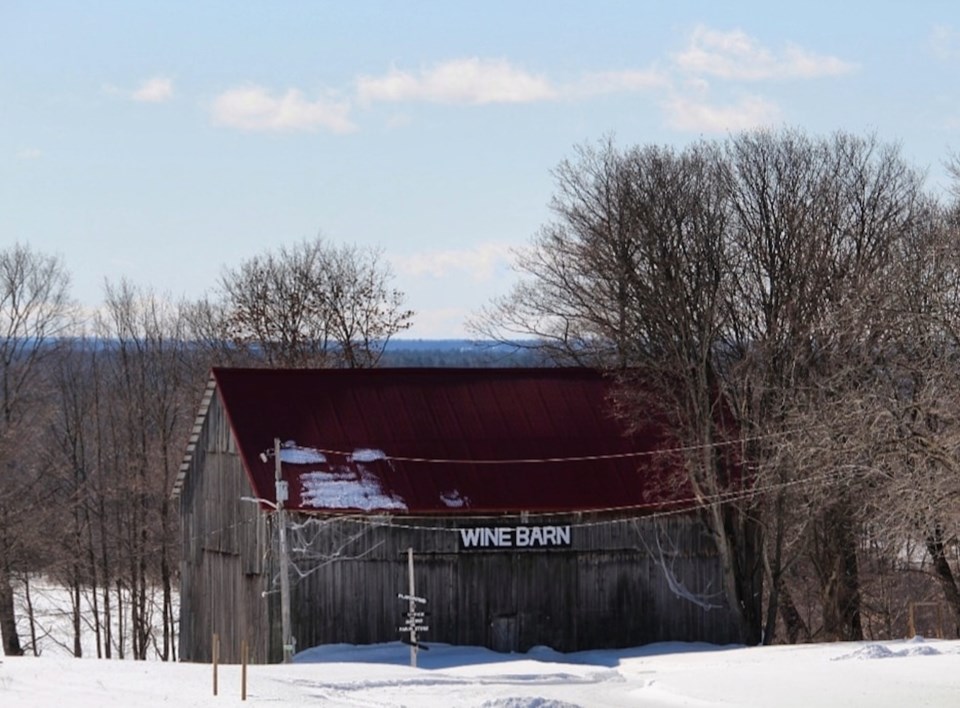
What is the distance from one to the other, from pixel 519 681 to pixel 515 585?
896 cm

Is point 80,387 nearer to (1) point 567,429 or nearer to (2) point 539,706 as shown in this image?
(1) point 567,429

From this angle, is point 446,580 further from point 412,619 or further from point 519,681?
point 519,681

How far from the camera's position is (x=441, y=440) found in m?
44.0

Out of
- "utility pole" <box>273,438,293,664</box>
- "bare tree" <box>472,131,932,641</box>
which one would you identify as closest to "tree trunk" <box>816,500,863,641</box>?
"bare tree" <box>472,131,932,641</box>

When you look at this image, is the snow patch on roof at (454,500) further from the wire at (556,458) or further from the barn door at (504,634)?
the barn door at (504,634)

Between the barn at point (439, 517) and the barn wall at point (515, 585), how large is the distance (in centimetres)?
4

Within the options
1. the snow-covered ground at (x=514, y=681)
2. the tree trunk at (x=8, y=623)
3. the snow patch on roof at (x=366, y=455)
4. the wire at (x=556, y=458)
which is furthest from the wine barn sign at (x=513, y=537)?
the tree trunk at (x=8, y=623)

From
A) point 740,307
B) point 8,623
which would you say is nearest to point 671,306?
point 740,307

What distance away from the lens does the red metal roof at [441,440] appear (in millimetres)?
41969

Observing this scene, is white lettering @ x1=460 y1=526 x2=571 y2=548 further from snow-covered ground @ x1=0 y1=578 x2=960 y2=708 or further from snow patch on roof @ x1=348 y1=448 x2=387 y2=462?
snow-covered ground @ x1=0 y1=578 x2=960 y2=708

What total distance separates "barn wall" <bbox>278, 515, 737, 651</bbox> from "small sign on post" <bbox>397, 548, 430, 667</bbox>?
1.80 feet

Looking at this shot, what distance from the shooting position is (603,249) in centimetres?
4703

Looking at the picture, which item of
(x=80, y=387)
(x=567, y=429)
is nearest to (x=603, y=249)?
(x=567, y=429)

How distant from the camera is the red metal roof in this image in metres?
42.0
